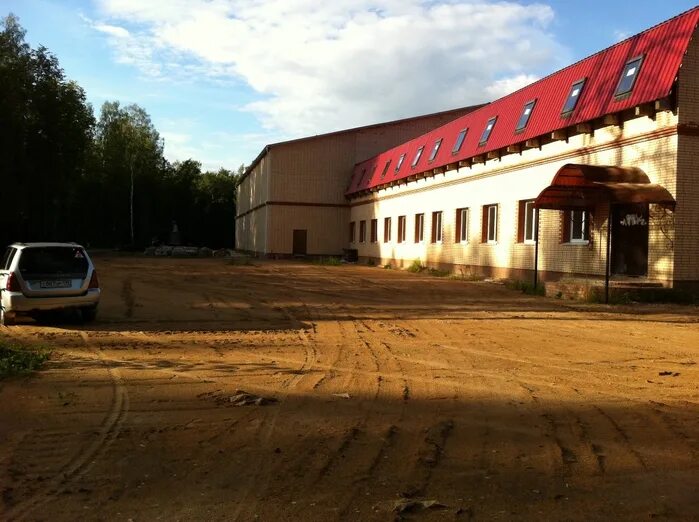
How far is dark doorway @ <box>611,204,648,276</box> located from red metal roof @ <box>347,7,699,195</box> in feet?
9.49

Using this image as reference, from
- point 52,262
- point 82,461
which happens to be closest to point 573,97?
point 52,262

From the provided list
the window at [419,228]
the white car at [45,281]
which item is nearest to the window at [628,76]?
the white car at [45,281]

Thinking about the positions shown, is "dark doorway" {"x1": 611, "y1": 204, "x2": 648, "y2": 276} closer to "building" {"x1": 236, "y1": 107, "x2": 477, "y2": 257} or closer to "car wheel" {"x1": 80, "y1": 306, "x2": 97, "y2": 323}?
"car wheel" {"x1": 80, "y1": 306, "x2": 97, "y2": 323}

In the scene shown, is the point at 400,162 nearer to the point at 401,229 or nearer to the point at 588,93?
the point at 401,229

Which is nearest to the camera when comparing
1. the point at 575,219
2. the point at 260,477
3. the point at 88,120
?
the point at 260,477

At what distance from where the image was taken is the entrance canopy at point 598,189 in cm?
1555

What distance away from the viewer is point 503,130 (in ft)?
79.8

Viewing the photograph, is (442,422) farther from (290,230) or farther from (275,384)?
(290,230)

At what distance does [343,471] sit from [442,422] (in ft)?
4.93

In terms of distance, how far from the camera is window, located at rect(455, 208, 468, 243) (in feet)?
92.5

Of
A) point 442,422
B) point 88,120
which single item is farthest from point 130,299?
point 88,120

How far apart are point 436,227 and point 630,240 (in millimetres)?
14083

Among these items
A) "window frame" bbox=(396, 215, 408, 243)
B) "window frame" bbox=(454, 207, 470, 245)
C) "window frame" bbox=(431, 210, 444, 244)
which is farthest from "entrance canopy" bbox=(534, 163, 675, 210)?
"window frame" bbox=(396, 215, 408, 243)

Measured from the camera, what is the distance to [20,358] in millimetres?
8227
